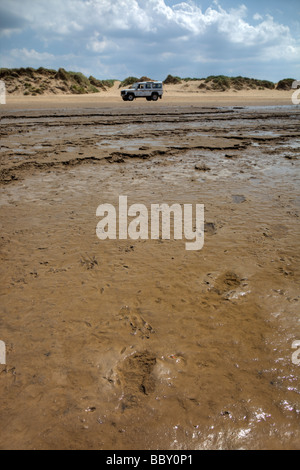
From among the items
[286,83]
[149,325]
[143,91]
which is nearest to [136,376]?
[149,325]

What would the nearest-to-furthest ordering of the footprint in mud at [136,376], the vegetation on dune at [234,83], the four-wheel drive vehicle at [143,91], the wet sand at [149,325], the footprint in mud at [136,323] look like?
1. the wet sand at [149,325]
2. the footprint in mud at [136,376]
3. the footprint in mud at [136,323]
4. the four-wheel drive vehicle at [143,91]
5. the vegetation on dune at [234,83]

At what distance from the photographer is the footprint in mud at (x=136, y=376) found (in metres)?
1.74

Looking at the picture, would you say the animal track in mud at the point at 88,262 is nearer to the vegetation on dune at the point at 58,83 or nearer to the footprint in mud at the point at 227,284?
the footprint in mud at the point at 227,284

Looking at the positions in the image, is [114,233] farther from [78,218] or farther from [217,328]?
[217,328]

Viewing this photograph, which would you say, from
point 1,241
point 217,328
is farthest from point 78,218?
point 217,328

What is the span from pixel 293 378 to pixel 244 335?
1.34 feet

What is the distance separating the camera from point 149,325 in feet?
7.39

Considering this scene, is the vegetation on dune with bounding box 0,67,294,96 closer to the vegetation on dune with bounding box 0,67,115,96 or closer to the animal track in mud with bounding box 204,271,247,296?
the vegetation on dune with bounding box 0,67,115,96

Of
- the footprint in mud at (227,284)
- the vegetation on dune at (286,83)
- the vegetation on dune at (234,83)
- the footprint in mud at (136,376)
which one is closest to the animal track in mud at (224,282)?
the footprint in mud at (227,284)

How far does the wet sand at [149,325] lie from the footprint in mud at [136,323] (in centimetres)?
1

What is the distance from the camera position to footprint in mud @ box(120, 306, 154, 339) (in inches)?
86.1

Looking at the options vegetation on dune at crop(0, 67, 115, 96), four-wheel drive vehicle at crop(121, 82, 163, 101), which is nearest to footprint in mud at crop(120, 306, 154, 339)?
four-wheel drive vehicle at crop(121, 82, 163, 101)

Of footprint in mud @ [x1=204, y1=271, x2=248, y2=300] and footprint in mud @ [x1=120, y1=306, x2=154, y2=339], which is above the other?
footprint in mud @ [x1=204, y1=271, x2=248, y2=300]

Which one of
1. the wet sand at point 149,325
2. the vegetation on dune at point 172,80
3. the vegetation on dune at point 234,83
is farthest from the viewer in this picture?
the vegetation on dune at point 172,80
